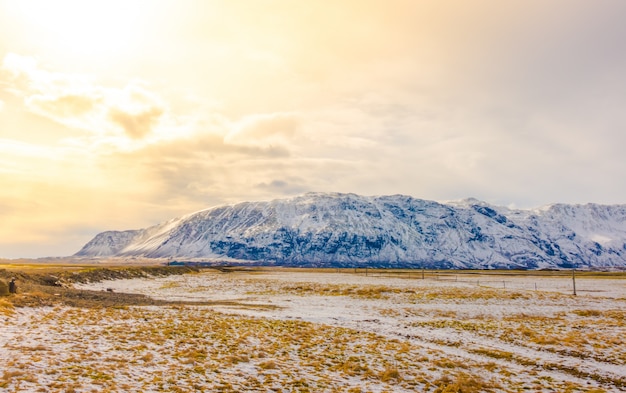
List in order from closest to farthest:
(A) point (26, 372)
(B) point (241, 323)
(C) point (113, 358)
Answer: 1. (A) point (26, 372)
2. (C) point (113, 358)
3. (B) point (241, 323)

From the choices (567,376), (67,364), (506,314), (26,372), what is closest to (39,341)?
(67,364)

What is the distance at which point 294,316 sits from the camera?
116 feet

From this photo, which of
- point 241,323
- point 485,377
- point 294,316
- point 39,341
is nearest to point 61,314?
point 39,341

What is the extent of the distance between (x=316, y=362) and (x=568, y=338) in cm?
1771

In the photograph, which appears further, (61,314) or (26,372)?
(61,314)

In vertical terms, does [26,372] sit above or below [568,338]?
above

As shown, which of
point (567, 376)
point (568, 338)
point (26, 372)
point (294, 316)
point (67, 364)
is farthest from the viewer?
point (294, 316)

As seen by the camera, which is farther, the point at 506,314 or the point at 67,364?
the point at 506,314

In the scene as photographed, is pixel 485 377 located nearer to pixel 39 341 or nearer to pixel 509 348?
pixel 509 348

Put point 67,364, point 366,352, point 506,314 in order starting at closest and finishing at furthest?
Result: 1. point 67,364
2. point 366,352
3. point 506,314

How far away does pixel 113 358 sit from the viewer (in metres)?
17.3

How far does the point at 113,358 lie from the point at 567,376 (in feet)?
65.3

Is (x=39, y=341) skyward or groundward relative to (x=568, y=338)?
skyward

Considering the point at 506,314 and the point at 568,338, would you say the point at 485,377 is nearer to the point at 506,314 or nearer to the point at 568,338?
the point at 568,338
